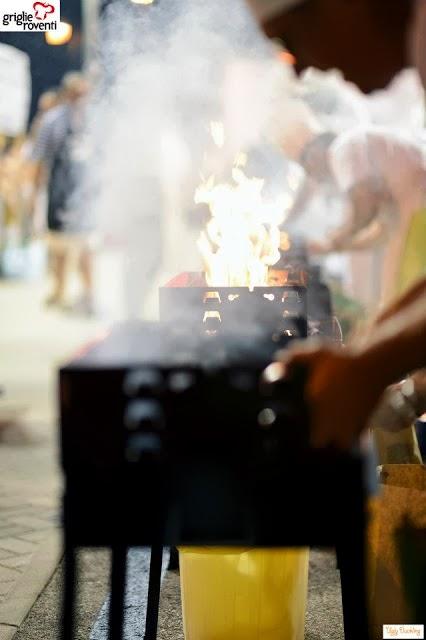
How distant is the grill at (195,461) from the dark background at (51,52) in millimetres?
3078

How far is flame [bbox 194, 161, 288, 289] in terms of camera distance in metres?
3.79

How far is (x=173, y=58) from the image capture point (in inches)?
278

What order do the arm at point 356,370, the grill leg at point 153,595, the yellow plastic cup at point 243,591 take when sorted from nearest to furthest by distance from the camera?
the arm at point 356,370 < the yellow plastic cup at point 243,591 < the grill leg at point 153,595

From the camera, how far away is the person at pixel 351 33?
191 cm

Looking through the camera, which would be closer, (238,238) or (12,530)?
(238,238)

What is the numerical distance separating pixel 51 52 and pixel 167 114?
1044 mm

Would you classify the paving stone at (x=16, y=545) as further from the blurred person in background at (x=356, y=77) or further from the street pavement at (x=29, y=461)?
the blurred person in background at (x=356, y=77)

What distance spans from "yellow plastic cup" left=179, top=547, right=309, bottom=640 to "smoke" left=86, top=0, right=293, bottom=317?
3.53m

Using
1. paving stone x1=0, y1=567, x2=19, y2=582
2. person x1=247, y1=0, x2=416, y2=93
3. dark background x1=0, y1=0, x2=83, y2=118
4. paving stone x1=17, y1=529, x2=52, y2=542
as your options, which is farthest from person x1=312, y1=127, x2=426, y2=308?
person x1=247, y1=0, x2=416, y2=93

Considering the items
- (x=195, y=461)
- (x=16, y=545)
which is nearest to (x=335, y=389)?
(x=195, y=461)

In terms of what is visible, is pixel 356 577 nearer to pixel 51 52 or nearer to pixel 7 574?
pixel 7 574

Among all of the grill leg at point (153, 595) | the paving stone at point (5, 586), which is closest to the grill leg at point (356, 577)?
the grill leg at point (153, 595)

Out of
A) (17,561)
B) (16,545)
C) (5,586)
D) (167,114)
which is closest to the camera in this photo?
(5,586)

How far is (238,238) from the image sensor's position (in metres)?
4.12
